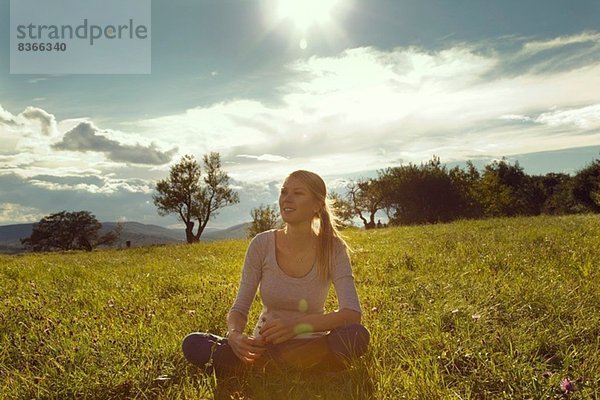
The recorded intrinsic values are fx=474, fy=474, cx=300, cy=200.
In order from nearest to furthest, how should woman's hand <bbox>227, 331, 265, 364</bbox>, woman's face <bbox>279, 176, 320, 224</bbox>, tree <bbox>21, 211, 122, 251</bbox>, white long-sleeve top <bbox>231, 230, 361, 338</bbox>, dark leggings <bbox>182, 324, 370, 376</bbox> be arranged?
1. woman's hand <bbox>227, 331, 265, 364</bbox>
2. dark leggings <bbox>182, 324, 370, 376</bbox>
3. woman's face <bbox>279, 176, 320, 224</bbox>
4. white long-sleeve top <bbox>231, 230, 361, 338</bbox>
5. tree <bbox>21, 211, 122, 251</bbox>

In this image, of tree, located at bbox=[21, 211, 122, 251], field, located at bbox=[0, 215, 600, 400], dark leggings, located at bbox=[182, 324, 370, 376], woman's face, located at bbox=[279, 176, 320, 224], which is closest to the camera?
field, located at bbox=[0, 215, 600, 400]

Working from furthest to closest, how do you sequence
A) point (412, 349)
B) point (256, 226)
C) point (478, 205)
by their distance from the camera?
1. point (256, 226)
2. point (478, 205)
3. point (412, 349)

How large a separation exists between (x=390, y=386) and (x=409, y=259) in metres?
7.06

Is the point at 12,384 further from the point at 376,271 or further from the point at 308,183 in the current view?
the point at 376,271

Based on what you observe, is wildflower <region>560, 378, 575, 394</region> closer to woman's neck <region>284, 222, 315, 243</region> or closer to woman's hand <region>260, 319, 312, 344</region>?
woman's hand <region>260, 319, 312, 344</region>

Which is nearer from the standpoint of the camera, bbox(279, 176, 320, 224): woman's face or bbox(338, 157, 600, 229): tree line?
bbox(279, 176, 320, 224): woman's face

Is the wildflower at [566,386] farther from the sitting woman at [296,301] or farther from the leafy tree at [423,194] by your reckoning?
the leafy tree at [423,194]

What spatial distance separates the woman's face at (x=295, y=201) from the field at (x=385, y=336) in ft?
5.41

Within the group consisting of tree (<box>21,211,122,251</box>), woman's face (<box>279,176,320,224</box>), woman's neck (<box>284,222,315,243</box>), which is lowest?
tree (<box>21,211,122,251</box>)

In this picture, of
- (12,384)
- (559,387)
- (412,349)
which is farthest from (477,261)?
(12,384)

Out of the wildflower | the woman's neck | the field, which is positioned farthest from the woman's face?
the wildflower

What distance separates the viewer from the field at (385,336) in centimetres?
439

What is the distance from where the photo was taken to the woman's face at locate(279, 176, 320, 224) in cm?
507

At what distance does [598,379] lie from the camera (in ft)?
14.0
